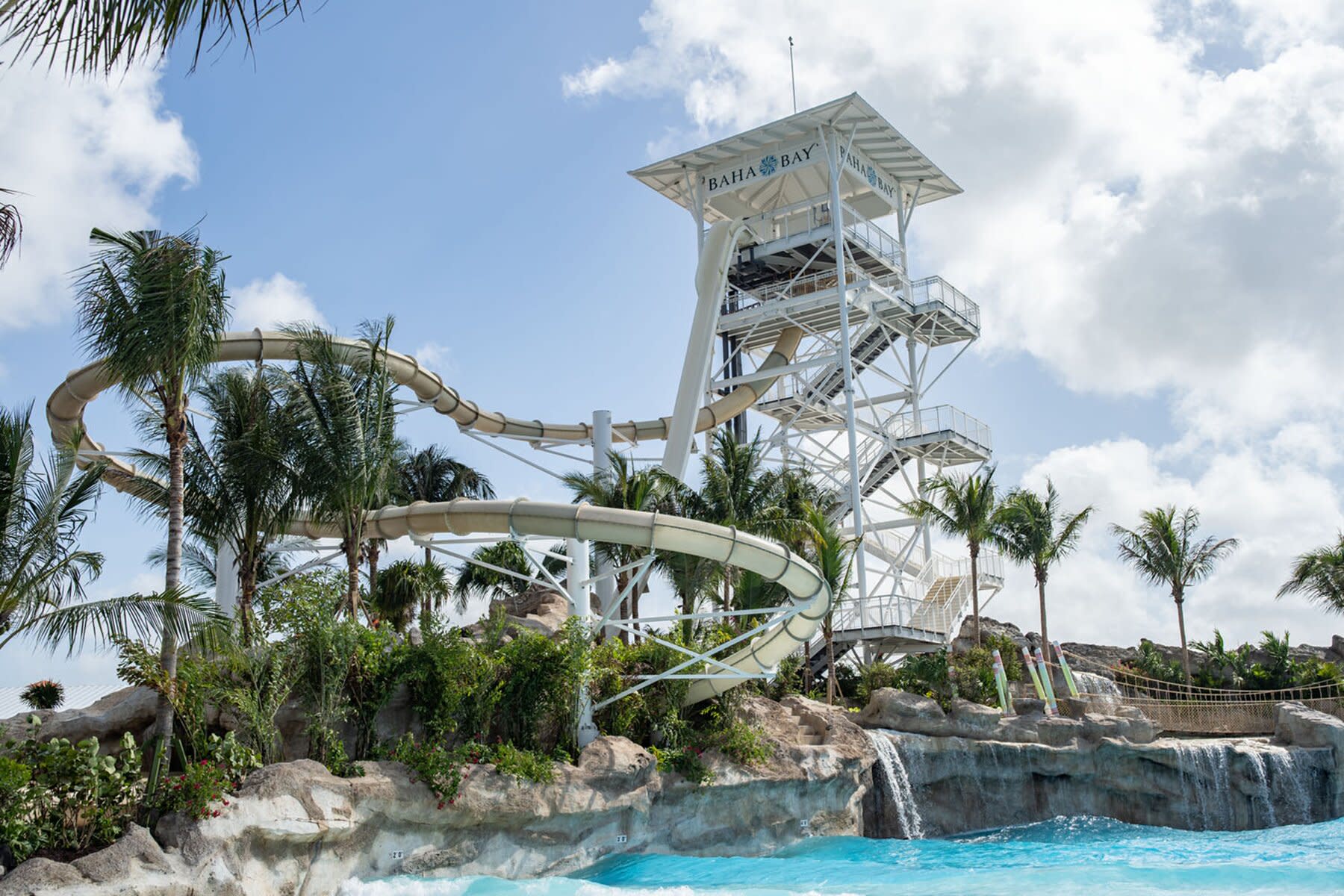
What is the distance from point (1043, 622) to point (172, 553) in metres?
24.6

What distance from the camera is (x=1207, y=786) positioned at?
26.2 m

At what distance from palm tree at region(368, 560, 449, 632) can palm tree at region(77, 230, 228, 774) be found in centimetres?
1426

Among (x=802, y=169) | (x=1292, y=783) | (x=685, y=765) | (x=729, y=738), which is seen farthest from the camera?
(x=802, y=169)

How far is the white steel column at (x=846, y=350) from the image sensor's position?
30.8 meters

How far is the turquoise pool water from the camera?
1627 cm

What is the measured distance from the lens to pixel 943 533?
31.6 meters

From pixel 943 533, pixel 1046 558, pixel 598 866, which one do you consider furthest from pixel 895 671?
pixel 598 866

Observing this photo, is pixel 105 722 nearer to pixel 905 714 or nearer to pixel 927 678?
pixel 905 714

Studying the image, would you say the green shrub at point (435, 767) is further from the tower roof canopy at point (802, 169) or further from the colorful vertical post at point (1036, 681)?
the tower roof canopy at point (802, 169)

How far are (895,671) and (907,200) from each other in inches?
683

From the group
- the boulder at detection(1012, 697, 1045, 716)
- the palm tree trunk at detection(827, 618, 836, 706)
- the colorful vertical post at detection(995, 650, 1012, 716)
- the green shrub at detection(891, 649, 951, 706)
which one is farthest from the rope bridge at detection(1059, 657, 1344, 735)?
the palm tree trunk at detection(827, 618, 836, 706)

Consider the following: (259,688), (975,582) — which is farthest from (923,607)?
(259,688)

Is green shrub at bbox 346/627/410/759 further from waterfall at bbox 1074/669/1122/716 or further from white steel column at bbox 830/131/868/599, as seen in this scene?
waterfall at bbox 1074/669/1122/716

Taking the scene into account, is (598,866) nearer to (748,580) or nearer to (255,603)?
(255,603)
